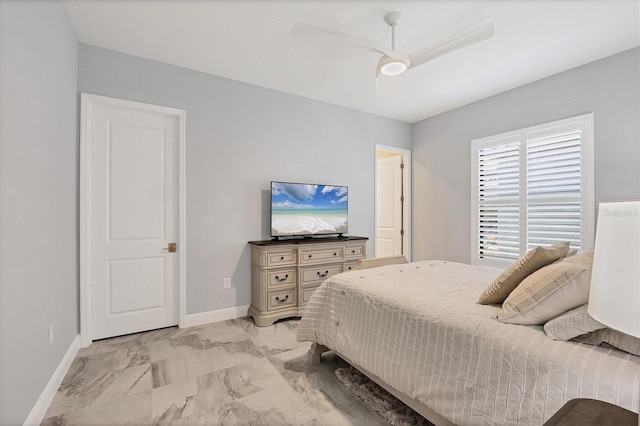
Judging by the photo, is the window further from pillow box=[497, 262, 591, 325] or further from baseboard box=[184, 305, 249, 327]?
baseboard box=[184, 305, 249, 327]

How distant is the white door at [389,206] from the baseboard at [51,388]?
13.0 feet

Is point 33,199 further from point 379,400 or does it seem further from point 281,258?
point 379,400

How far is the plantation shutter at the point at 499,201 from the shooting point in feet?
11.8

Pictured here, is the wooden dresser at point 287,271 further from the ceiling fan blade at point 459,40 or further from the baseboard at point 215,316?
the ceiling fan blade at point 459,40

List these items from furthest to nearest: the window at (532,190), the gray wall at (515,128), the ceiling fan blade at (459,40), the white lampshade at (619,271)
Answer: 1. the window at (532,190)
2. the gray wall at (515,128)
3. the ceiling fan blade at (459,40)
4. the white lampshade at (619,271)

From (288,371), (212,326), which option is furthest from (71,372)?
(288,371)

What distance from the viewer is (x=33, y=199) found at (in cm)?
166

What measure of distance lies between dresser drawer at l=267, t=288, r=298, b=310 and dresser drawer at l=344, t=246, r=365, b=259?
80 centimetres

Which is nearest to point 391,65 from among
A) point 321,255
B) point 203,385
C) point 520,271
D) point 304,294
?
point 520,271

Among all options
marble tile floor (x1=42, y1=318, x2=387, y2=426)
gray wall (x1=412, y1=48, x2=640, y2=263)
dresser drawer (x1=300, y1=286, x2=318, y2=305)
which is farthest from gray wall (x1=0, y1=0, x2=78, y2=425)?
gray wall (x1=412, y1=48, x2=640, y2=263)

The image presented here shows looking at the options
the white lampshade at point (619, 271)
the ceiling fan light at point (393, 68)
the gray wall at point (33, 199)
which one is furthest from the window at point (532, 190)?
the gray wall at point (33, 199)

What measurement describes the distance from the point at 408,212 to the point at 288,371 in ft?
11.2

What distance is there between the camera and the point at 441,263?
2.87m

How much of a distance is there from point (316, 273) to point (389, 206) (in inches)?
89.3
